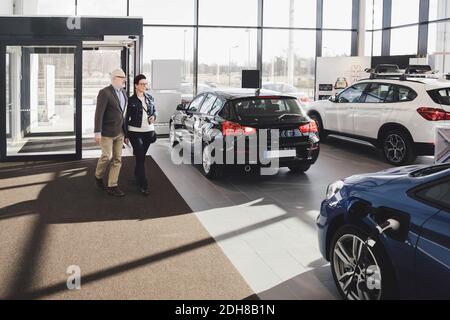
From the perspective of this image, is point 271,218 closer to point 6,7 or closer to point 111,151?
point 111,151

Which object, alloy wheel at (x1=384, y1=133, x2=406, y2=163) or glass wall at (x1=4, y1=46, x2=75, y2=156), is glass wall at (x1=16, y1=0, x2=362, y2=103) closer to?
glass wall at (x1=4, y1=46, x2=75, y2=156)

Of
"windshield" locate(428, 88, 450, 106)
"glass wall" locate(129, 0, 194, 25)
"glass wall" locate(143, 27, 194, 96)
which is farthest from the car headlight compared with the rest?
"glass wall" locate(129, 0, 194, 25)

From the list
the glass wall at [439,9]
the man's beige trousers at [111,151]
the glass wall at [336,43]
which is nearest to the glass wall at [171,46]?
the glass wall at [336,43]

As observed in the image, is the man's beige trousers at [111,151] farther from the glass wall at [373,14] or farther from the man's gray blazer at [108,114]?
the glass wall at [373,14]

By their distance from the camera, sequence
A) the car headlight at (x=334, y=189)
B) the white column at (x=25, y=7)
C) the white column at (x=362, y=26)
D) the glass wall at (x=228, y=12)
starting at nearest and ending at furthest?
1. the car headlight at (x=334, y=189)
2. the white column at (x=25, y=7)
3. the glass wall at (x=228, y=12)
4. the white column at (x=362, y=26)

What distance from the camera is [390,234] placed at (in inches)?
121

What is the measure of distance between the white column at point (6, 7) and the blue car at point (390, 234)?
9319mm

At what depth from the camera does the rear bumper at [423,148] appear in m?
9.11

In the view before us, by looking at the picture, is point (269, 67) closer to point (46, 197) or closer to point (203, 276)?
point (46, 197)

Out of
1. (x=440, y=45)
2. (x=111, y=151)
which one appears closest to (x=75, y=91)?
(x=111, y=151)

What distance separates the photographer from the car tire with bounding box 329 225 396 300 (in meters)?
3.13

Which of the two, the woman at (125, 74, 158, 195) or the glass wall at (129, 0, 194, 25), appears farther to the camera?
the glass wall at (129, 0, 194, 25)

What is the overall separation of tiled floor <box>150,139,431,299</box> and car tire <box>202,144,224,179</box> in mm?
116

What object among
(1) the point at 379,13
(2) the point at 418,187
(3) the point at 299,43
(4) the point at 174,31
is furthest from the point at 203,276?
(1) the point at 379,13
